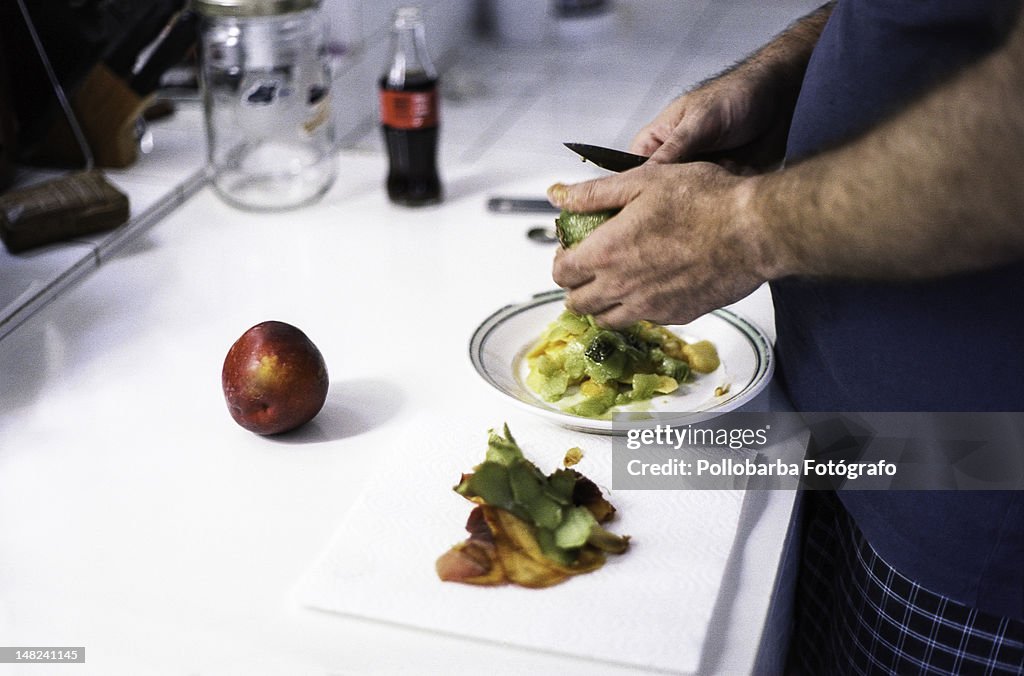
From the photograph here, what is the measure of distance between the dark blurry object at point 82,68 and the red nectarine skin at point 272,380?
0.70 meters

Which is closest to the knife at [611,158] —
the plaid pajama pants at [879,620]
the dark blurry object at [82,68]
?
the plaid pajama pants at [879,620]

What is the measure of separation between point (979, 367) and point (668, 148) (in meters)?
0.36

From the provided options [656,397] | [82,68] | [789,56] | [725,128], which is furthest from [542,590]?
[82,68]

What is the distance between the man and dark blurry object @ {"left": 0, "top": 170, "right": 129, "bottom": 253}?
0.68 m

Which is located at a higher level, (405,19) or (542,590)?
(405,19)

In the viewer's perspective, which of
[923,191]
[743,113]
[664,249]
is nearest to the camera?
[923,191]

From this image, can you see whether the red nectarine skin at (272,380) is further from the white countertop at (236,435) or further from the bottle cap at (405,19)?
the bottle cap at (405,19)

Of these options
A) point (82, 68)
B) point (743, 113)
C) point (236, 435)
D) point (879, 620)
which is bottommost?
point (879, 620)

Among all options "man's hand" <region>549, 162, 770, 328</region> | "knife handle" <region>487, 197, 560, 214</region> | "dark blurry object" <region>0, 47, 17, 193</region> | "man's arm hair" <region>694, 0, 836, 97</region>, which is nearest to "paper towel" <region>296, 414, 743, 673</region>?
"man's hand" <region>549, 162, 770, 328</region>

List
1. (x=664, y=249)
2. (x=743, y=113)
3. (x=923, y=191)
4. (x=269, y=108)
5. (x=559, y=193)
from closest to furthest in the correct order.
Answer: (x=923, y=191) → (x=664, y=249) → (x=559, y=193) → (x=743, y=113) → (x=269, y=108)

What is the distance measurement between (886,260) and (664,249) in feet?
0.63

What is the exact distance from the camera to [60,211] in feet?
4.30

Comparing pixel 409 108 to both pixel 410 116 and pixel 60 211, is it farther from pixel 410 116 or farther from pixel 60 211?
pixel 60 211

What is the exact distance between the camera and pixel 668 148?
1.06 meters
